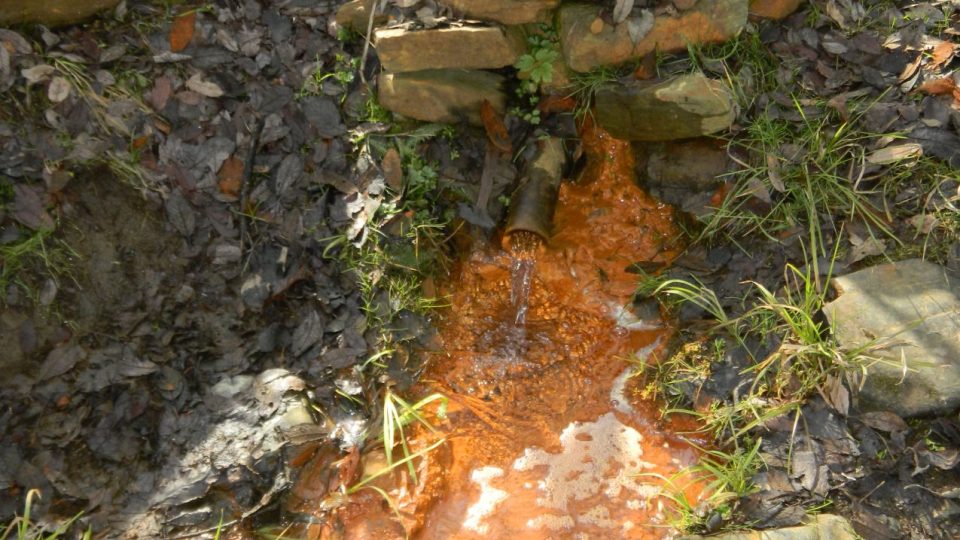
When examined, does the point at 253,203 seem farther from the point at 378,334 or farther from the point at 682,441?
the point at 682,441

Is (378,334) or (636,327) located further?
(636,327)

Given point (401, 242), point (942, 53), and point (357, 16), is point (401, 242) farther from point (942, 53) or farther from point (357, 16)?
point (942, 53)

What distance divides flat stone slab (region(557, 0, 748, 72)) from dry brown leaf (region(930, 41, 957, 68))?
33.7 inches

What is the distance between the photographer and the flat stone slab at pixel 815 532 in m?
2.24

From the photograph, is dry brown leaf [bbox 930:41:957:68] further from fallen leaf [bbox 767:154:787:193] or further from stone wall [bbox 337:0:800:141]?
fallen leaf [bbox 767:154:787:193]

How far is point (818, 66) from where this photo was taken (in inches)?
114

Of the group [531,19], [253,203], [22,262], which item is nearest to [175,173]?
[253,203]

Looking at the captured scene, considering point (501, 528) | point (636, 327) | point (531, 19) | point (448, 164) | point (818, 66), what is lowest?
point (501, 528)

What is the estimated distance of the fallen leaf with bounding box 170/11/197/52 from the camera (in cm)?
296

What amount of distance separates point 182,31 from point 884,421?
11.3ft

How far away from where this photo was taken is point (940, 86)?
2744 millimetres

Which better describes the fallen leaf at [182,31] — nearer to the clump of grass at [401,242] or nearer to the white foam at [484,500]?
the clump of grass at [401,242]

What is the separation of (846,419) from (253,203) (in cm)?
269

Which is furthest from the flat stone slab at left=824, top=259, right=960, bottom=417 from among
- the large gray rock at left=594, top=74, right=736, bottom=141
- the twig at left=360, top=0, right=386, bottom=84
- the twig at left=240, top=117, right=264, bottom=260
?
the twig at left=240, top=117, right=264, bottom=260
